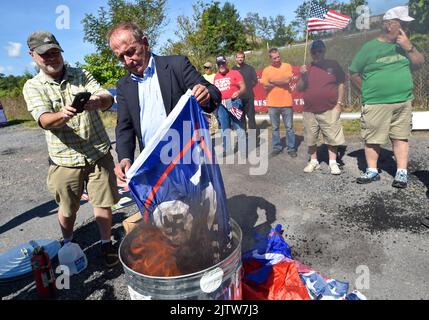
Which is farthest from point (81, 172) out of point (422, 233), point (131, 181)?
point (422, 233)

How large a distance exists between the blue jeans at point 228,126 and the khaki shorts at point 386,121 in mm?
2627

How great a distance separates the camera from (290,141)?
242 inches

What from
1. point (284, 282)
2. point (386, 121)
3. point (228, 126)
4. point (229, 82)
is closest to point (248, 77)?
point (229, 82)

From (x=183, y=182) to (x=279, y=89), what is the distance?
15.1 feet

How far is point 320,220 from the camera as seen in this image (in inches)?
145

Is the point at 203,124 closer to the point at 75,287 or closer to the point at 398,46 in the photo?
the point at 75,287

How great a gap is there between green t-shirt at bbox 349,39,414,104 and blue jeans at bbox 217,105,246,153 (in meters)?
2.71

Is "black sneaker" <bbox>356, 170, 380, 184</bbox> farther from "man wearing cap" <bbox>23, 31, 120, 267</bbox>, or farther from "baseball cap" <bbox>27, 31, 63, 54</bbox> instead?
"baseball cap" <bbox>27, 31, 63, 54</bbox>

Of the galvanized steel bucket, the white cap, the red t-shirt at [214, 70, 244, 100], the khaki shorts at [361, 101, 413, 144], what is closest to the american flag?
the red t-shirt at [214, 70, 244, 100]

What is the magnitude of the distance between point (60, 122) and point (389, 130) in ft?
13.2

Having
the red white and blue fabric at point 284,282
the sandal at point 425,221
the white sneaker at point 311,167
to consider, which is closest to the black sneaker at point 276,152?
the white sneaker at point 311,167

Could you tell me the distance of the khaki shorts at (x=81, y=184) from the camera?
292cm

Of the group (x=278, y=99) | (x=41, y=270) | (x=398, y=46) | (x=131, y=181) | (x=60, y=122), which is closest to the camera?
(x=131, y=181)

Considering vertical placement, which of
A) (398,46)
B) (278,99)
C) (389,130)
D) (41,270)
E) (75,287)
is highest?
(398,46)
